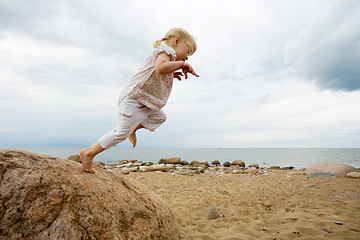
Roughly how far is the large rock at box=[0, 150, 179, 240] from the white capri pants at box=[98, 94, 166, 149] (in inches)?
19.9

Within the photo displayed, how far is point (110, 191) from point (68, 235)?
2.43 feet

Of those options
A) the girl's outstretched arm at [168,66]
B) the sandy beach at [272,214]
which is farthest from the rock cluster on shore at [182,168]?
the girl's outstretched arm at [168,66]

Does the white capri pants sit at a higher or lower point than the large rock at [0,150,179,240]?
higher

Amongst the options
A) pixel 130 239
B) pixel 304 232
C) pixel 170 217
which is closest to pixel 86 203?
pixel 130 239

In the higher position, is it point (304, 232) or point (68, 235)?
point (68, 235)

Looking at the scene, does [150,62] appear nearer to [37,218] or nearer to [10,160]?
[10,160]

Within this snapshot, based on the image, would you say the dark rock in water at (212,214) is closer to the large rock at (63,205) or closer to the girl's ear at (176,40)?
the large rock at (63,205)

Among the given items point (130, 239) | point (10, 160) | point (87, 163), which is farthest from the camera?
point (87, 163)

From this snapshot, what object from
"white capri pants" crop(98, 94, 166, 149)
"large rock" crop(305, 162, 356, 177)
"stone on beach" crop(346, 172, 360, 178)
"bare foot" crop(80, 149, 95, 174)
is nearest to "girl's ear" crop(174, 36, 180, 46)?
"white capri pants" crop(98, 94, 166, 149)

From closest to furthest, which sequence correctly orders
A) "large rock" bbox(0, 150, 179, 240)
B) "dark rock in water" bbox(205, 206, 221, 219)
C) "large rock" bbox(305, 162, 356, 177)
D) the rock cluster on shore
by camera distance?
"large rock" bbox(0, 150, 179, 240) < "dark rock in water" bbox(205, 206, 221, 219) < "large rock" bbox(305, 162, 356, 177) < the rock cluster on shore

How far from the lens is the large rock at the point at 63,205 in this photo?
2041mm

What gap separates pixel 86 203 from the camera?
2.39 metres

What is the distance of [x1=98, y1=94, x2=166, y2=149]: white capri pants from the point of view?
3000 millimetres

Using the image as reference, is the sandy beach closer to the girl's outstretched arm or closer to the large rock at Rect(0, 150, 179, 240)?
the large rock at Rect(0, 150, 179, 240)
